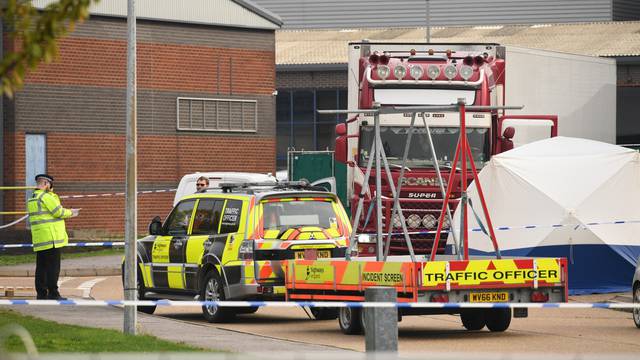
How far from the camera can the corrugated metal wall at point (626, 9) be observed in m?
67.1

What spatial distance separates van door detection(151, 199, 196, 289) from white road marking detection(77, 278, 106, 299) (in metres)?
2.59

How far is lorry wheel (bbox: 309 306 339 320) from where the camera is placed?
18833 millimetres

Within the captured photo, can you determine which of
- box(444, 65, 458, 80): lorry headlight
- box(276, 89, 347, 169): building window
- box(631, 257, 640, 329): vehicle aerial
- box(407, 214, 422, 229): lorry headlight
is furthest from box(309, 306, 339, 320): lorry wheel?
box(276, 89, 347, 169): building window

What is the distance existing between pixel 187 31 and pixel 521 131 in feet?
62.9

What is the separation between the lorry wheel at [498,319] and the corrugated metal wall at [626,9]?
169 ft

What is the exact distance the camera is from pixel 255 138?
4525 cm

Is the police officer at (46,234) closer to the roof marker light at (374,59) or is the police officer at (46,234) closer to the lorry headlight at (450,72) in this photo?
the roof marker light at (374,59)

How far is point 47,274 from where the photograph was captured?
2050 centimetres

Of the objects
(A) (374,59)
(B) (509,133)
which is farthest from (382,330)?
(B) (509,133)

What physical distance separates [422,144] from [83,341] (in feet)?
34.9

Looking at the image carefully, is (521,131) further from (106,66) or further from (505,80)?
(106,66)

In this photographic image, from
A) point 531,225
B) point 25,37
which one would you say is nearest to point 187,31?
point 531,225

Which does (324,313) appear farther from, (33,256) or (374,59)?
(33,256)

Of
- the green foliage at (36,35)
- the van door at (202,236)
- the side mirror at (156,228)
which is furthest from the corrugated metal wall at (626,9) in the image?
the green foliage at (36,35)
